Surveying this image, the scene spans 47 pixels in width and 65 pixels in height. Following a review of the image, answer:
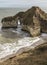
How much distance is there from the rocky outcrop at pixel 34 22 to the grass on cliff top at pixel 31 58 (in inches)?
311

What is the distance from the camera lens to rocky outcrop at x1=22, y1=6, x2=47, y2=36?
93.2ft

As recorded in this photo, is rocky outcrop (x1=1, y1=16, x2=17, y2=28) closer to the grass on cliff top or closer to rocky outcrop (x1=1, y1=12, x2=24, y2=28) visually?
rocky outcrop (x1=1, y1=12, x2=24, y2=28)

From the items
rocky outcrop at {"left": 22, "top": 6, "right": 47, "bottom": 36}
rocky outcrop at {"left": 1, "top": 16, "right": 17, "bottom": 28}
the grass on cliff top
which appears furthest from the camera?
rocky outcrop at {"left": 1, "top": 16, "right": 17, "bottom": 28}

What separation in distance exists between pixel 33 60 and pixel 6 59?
212cm

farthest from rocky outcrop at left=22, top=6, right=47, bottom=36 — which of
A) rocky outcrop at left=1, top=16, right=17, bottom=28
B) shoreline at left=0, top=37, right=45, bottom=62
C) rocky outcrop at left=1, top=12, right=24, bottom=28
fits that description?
shoreline at left=0, top=37, right=45, bottom=62

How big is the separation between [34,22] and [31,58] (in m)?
12.3

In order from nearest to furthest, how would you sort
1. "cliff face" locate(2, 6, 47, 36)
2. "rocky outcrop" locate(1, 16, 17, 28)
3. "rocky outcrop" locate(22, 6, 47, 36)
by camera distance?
"rocky outcrop" locate(22, 6, 47, 36) < "cliff face" locate(2, 6, 47, 36) < "rocky outcrop" locate(1, 16, 17, 28)

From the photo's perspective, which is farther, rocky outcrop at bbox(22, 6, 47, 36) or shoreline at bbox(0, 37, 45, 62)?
rocky outcrop at bbox(22, 6, 47, 36)

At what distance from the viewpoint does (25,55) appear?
1905 centimetres

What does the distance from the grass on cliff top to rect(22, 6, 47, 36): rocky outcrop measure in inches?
311

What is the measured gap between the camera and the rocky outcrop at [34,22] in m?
28.4

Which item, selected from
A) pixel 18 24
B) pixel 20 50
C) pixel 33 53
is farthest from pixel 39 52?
pixel 18 24

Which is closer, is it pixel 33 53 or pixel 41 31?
pixel 33 53

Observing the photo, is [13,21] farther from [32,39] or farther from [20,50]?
[20,50]
